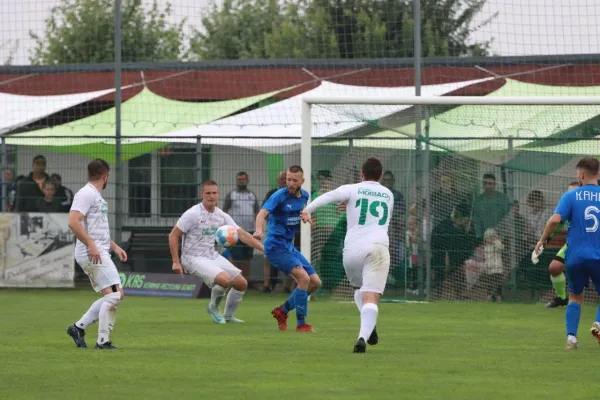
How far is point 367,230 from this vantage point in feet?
38.2

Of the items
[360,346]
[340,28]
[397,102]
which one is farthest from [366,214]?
[340,28]

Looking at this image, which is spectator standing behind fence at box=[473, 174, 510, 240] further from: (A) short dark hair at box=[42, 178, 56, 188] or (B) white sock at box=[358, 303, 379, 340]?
(B) white sock at box=[358, 303, 379, 340]

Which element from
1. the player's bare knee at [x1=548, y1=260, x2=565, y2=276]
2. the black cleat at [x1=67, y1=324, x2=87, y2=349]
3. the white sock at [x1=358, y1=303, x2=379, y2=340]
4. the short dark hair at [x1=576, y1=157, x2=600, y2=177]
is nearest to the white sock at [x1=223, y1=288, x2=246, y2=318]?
the black cleat at [x1=67, y1=324, x2=87, y2=349]

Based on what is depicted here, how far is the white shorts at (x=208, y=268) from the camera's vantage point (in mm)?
15312

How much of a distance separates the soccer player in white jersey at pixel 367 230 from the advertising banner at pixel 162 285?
909cm

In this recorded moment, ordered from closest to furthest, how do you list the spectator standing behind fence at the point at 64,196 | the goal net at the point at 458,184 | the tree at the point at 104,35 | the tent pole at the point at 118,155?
the goal net at the point at 458,184
the tent pole at the point at 118,155
the spectator standing behind fence at the point at 64,196
the tree at the point at 104,35

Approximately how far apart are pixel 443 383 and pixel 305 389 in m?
1.08

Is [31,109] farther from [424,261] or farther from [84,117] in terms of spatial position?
[424,261]

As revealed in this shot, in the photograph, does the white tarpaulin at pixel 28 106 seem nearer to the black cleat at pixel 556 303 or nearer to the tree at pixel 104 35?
the tree at pixel 104 35

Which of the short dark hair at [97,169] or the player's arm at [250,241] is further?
the player's arm at [250,241]

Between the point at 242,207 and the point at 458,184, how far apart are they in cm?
385

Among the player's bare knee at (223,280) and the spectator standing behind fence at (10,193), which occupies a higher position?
the spectator standing behind fence at (10,193)

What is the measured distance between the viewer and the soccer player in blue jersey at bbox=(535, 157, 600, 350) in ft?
38.5

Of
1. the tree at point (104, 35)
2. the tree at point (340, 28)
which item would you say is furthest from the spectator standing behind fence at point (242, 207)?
the tree at point (104, 35)
